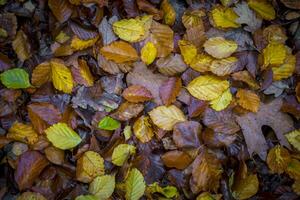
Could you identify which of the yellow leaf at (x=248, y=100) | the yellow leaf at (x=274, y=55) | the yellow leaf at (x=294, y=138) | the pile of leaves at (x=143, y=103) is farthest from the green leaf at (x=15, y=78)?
the yellow leaf at (x=294, y=138)

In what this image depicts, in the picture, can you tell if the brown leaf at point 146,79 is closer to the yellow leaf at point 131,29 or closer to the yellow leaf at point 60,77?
the yellow leaf at point 131,29

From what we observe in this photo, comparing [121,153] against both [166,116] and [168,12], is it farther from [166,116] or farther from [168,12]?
[168,12]

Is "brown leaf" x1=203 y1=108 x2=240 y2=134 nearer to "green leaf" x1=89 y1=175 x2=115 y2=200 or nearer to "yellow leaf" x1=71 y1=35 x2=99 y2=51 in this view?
"green leaf" x1=89 y1=175 x2=115 y2=200

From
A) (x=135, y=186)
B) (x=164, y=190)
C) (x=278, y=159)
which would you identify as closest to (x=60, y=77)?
(x=135, y=186)

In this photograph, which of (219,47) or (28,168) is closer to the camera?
(28,168)

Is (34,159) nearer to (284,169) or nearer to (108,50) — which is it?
(108,50)

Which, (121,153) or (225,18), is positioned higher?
(225,18)

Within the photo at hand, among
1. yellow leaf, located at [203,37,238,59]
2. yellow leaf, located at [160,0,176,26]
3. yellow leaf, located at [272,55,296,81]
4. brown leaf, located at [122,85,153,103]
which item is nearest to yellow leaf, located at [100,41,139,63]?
brown leaf, located at [122,85,153,103]
